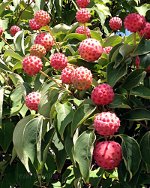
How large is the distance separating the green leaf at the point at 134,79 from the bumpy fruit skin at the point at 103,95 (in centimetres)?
11

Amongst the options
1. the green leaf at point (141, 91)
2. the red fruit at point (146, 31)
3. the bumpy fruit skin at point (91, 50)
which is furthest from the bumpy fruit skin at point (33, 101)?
the red fruit at point (146, 31)

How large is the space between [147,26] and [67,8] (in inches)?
67.6

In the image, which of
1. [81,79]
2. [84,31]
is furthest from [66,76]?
[84,31]

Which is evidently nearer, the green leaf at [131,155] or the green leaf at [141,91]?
the green leaf at [131,155]

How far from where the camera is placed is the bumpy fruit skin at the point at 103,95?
1.62 m

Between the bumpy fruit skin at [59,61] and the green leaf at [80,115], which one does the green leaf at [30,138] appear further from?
the bumpy fruit skin at [59,61]

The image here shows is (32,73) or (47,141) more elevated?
(32,73)

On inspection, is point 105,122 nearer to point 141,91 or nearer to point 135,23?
point 141,91

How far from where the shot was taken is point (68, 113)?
1.65m

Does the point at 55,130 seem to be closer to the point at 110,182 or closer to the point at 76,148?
the point at 76,148

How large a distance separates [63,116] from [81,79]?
0.48 ft

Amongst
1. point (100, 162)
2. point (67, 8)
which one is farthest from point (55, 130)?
point (67, 8)

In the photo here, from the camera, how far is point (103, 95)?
1.61m

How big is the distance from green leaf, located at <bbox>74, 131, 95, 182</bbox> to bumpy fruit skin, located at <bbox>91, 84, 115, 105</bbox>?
12 centimetres
